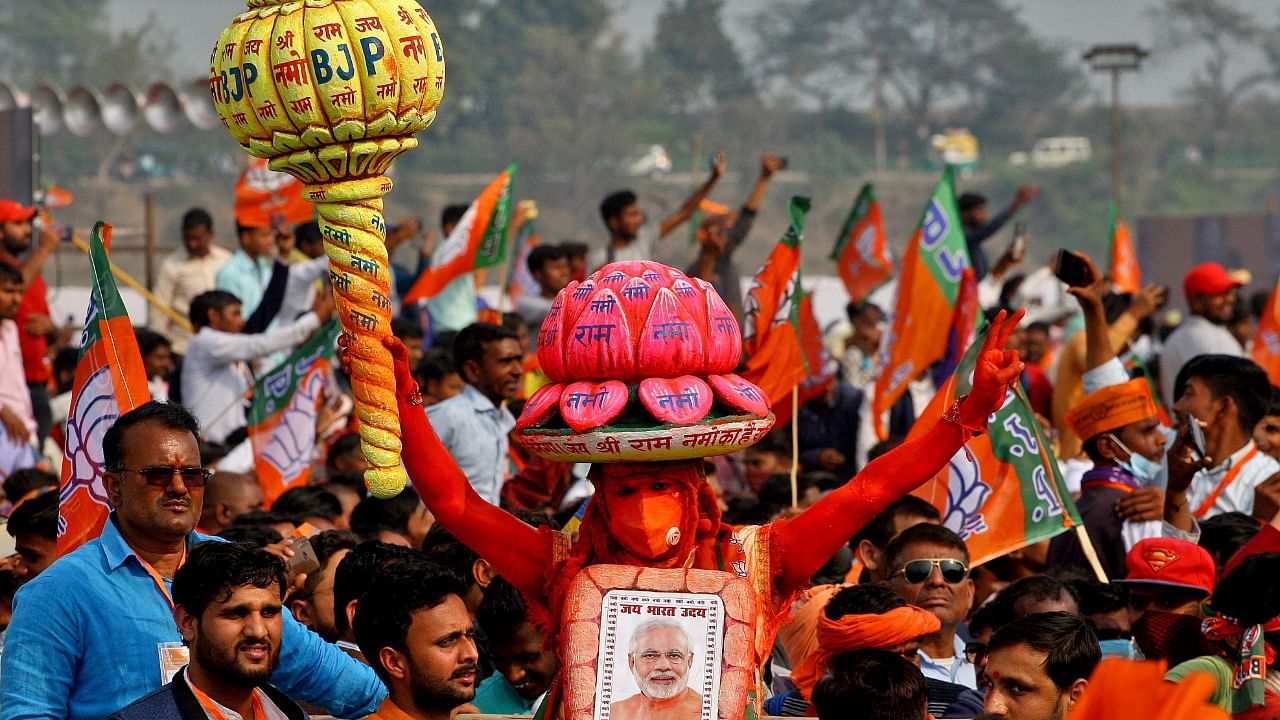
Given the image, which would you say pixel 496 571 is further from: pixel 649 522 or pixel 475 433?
pixel 475 433

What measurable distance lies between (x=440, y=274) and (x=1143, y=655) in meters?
7.30

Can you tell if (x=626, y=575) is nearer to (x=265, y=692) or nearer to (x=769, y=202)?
(x=265, y=692)

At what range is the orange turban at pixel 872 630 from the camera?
532 cm

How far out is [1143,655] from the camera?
5859 millimetres

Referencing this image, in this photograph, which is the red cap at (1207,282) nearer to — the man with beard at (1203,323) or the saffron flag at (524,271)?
the man with beard at (1203,323)

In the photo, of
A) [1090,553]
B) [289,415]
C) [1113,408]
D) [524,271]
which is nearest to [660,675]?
[1090,553]

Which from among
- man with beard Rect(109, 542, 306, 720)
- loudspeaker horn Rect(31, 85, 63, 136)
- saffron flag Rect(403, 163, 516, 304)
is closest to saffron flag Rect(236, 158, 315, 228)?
saffron flag Rect(403, 163, 516, 304)

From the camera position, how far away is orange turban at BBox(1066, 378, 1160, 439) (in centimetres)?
762

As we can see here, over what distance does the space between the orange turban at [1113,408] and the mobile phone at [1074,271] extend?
53cm

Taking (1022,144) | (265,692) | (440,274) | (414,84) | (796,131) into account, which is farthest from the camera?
(1022,144)

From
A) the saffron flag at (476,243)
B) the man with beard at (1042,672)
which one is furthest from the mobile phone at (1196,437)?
the saffron flag at (476,243)

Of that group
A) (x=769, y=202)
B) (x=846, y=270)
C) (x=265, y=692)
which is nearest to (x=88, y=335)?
(x=265, y=692)

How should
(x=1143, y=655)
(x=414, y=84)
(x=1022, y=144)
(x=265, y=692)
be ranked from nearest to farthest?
(x=414, y=84), (x=265, y=692), (x=1143, y=655), (x=1022, y=144)

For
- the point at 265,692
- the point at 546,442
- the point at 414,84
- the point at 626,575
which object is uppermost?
the point at 414,84
